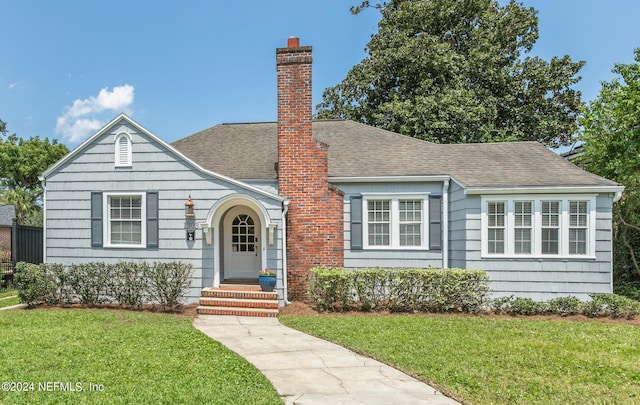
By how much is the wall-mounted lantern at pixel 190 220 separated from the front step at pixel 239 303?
1449 mm

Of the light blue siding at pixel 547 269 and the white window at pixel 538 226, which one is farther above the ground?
the white window at pixel 538 226

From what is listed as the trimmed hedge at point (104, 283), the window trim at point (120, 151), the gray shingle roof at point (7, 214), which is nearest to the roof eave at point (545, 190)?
the trimmed hedge at point (104, 283)

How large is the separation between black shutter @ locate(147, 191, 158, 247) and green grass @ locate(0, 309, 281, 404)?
2471mm

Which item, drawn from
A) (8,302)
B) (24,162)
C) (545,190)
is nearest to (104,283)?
(8,302)

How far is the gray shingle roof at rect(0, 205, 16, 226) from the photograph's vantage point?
86.8 feet

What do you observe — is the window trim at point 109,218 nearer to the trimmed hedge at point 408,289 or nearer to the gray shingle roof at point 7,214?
the trimmed hedge at point 408,289

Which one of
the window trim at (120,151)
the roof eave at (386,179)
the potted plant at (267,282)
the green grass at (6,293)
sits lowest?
the green grass at (6,293)

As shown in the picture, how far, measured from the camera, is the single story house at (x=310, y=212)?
920 centimetres

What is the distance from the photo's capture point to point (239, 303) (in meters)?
8.75

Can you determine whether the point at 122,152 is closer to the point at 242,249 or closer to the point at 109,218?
the point at 109,218

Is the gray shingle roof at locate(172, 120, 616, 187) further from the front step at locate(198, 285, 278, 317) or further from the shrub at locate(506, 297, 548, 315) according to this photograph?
the front step at locate(198, 285, 278, 317)

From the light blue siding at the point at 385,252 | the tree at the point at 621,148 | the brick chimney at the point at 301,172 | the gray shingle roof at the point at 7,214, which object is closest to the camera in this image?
the brick chimney at the point at 301,172

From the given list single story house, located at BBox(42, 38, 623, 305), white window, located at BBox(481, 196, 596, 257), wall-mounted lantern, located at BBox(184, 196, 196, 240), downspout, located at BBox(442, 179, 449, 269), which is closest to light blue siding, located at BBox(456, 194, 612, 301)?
single story house, located at BBox(42, 38, 623, 305)

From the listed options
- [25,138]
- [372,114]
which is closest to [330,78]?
[372,114]
